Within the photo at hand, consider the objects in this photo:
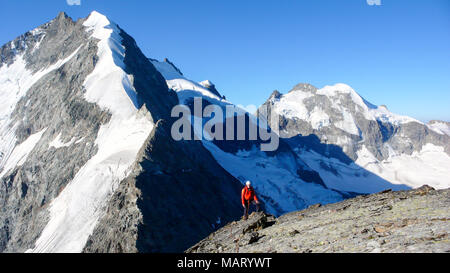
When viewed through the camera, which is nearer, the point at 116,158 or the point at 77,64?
the point at 116,158

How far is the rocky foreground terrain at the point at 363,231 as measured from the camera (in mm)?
10742

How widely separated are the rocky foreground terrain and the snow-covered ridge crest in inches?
1813

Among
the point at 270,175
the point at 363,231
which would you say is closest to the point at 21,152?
the point at 270,175

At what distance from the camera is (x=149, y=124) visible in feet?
250

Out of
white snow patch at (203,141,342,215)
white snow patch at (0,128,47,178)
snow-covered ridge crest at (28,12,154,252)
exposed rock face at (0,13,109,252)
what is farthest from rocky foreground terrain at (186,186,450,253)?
white snow patch at (203,141,342,215)

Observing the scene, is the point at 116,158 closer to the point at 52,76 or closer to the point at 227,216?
the point at 227,216

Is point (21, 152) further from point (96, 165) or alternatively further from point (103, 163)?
point (103, 163)

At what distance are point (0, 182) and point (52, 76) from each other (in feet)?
150

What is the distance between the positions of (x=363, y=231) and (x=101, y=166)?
63.7 meters

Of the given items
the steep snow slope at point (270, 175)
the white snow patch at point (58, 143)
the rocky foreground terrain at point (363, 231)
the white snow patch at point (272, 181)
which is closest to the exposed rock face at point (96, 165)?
the white snow patch at point (58, 143)

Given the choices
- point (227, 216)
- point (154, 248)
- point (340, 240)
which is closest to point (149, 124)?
point (227, 216)

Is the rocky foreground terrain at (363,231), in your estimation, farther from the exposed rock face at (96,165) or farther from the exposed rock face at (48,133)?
the exposed rock face at (48,133)

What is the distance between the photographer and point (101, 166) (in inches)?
2717

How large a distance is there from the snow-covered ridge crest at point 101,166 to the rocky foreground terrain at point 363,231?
46042 millimetres
